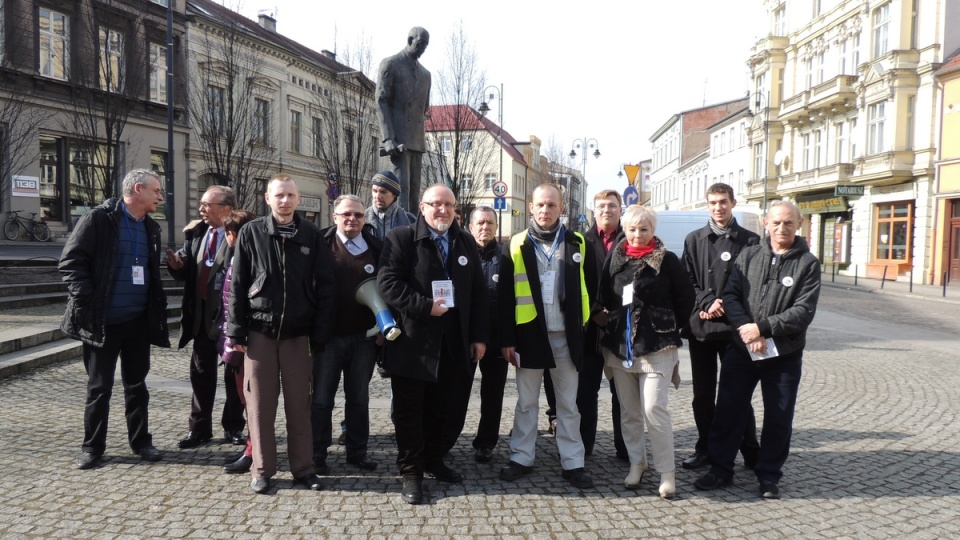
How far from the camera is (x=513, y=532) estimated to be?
3756 millimetres

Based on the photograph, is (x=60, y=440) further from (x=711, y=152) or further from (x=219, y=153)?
(x=711, y=152)

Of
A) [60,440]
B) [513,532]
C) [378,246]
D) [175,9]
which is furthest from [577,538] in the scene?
[175,9]

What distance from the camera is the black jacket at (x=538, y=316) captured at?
454 centimetres

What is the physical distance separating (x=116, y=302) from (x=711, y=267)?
425 centimetres

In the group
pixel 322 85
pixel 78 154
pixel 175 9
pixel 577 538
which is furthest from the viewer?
pixel 322 85

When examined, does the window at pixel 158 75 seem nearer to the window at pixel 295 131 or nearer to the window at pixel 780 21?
the window at pixel 295 131

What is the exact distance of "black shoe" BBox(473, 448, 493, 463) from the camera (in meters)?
5.03

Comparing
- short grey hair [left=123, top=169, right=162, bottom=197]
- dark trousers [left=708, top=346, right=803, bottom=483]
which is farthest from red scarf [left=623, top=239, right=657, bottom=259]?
short grey hair [left=123, top=169, right=162, bottom=197]

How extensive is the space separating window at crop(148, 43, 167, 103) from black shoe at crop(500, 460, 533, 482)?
26.1 metres

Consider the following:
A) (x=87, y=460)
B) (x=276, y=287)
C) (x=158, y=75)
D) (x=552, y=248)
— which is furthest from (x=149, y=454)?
(x=158, y=75)

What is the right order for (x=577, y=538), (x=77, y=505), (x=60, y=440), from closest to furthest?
1. (x=577, y=538)
2. (x=77, y=505)
3. (x=60, y=440)

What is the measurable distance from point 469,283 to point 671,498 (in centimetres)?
189

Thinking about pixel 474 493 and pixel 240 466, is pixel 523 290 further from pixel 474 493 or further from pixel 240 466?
pixel 240 466

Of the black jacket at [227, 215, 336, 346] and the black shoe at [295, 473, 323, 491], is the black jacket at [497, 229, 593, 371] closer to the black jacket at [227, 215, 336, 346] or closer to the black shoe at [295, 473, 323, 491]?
the black jacket at [227, 215, 336, 346]
